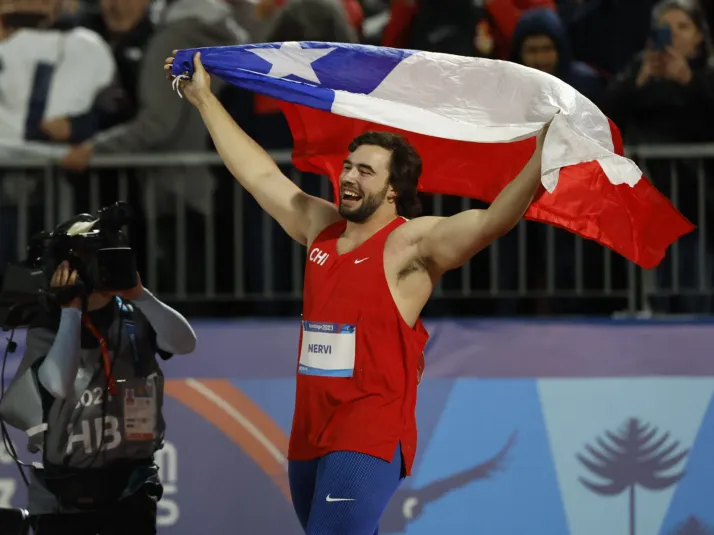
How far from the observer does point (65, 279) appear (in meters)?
4.99

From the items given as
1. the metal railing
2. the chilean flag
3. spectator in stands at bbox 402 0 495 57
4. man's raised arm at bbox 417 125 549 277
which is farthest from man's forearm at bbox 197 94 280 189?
spectator in stands at bbox 402 0 495 57

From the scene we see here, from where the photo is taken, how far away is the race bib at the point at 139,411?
16.7 ft

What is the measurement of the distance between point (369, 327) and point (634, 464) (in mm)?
2389

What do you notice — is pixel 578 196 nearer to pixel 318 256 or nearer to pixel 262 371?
pixel 318 256

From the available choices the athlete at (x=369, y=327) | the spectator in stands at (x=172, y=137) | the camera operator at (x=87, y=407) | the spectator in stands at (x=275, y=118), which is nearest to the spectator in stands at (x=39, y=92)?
the spectator in stands at (x=172, y=137)

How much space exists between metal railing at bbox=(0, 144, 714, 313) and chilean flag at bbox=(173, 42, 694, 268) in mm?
1867

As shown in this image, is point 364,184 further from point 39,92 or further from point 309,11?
point 39,92

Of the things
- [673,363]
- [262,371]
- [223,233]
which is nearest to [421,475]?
[262,371]

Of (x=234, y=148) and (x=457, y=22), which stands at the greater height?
(x=457, y=22)

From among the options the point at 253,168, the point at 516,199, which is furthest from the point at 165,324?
the point at 516,199

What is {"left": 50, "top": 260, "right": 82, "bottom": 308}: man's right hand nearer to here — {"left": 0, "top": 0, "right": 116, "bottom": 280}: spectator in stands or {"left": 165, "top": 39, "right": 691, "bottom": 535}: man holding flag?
{"left": 165, "top": 39, "right": 691, "bottom": 535}: man holding flag

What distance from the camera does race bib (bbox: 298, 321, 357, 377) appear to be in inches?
182

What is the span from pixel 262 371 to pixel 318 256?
1.97m

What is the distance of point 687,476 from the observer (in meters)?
6.43
